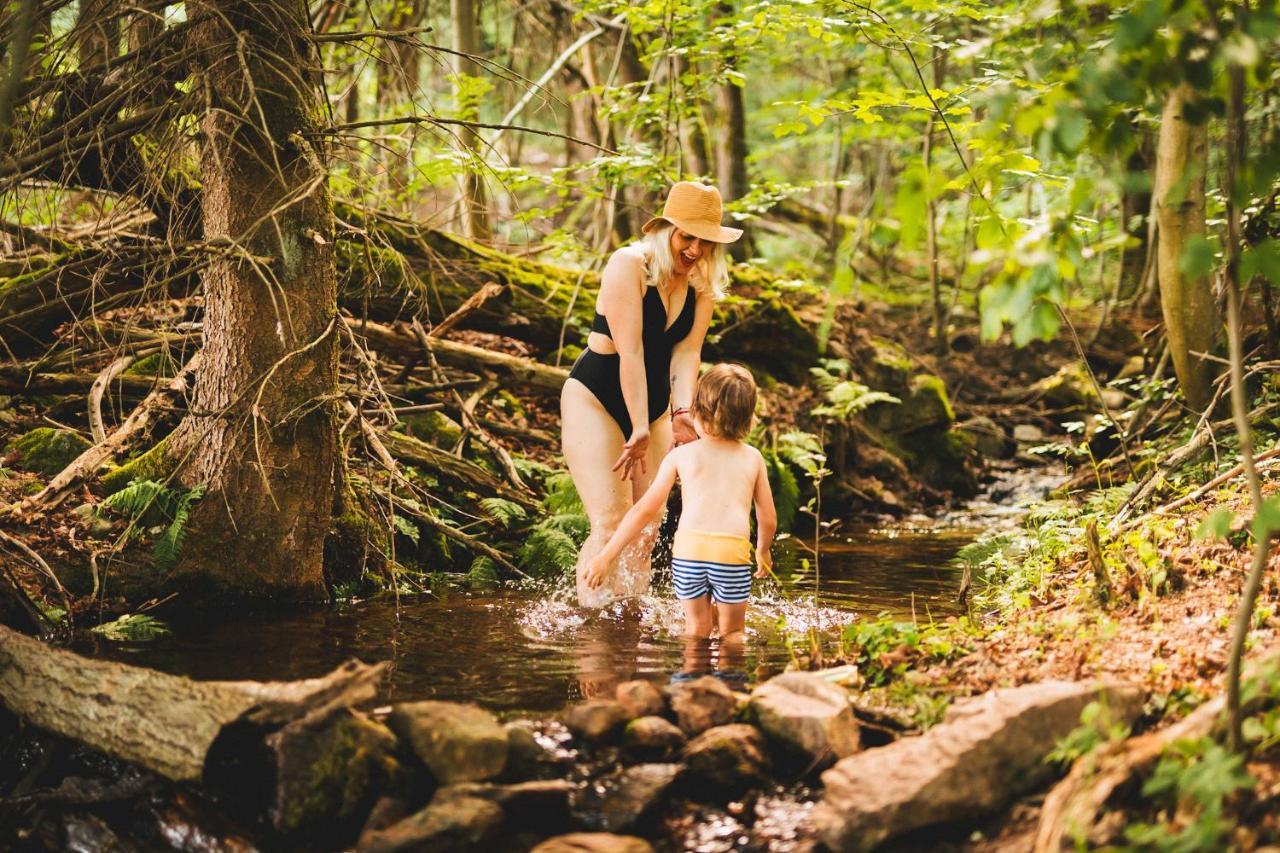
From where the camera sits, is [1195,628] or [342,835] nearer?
[342,835]

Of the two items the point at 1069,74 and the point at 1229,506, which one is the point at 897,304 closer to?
the point at 1229,506

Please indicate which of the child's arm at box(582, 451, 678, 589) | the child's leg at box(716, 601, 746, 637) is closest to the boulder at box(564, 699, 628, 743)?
the child's arm at box(582, 451, 678, 589)

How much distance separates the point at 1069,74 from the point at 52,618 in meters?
5.56

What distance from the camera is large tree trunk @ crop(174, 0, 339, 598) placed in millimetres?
5906

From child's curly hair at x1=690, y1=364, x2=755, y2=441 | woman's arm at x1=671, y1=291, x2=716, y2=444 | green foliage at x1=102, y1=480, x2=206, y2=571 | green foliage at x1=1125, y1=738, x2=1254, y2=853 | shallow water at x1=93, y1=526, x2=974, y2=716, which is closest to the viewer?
green foliage at x1=1125, y1=738, x2=1254, y2=853

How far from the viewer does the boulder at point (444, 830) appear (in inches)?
127

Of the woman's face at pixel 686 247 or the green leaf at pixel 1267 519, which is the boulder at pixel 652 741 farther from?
the woman's face at pixel 686 247

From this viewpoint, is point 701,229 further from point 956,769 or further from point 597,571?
point 956,769

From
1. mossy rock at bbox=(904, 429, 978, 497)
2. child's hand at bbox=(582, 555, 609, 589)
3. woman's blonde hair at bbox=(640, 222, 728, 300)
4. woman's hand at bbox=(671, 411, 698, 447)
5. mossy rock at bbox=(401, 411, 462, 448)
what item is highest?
woman's blonde hair at bbox=(640, 222, 728, 300)

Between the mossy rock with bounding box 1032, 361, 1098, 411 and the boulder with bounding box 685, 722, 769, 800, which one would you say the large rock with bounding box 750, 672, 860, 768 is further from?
the mossy rock with bounding box 1032, 361, 1098, 411

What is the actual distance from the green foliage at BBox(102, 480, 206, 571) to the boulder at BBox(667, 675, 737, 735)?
11.2 ft

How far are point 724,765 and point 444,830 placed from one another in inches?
39.7

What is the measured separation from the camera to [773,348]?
39.1 feet

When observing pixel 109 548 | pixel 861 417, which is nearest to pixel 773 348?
pixel 861 417
